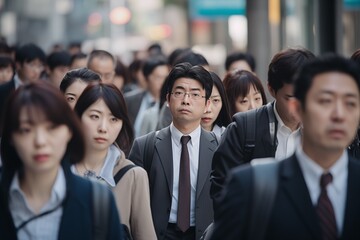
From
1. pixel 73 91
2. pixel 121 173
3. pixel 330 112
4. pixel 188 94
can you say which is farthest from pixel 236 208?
pixel 73 91

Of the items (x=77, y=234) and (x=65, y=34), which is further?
(x=65, y=34)

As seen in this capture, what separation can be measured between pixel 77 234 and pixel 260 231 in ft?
3.04

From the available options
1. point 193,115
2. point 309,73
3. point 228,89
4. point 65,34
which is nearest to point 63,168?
point 309,73

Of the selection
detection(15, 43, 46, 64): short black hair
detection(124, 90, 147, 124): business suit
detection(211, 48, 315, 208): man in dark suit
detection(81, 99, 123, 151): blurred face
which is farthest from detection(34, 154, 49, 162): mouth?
detection(15, 43, 46, 64): short black hair

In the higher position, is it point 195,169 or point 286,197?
point 286,197

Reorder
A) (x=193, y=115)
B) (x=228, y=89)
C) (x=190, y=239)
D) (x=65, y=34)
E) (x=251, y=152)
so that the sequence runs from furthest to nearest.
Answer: (x=65, y=34) → (x=228, y=89) → (x=193, y=115) → (x=190, y=239) → (x=251, y=152)

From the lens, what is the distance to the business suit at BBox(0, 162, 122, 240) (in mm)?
4738

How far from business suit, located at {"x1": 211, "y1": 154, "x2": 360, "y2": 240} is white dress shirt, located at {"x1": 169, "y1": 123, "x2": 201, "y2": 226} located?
10.2 feet

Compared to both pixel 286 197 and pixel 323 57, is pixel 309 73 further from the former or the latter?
pixel 286 197

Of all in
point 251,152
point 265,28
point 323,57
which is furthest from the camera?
point 265,28

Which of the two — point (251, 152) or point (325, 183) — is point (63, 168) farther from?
point (251, 152)

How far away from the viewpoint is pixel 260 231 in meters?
4.39

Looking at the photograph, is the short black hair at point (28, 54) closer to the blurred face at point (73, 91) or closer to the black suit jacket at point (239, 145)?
the blurred face at point (73, 91)

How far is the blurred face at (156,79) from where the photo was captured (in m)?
13.6
